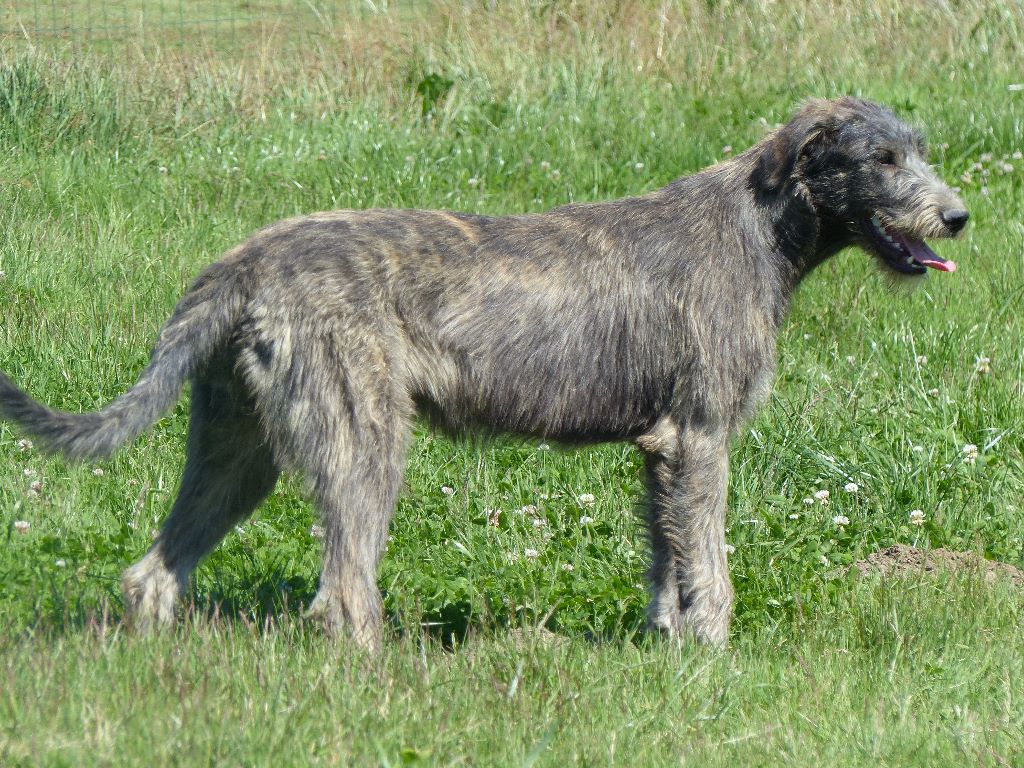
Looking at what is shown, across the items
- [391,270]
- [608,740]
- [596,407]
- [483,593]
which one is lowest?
[483,593]

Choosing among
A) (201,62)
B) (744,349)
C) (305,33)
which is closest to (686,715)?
(744,349)

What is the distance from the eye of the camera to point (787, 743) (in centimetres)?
381

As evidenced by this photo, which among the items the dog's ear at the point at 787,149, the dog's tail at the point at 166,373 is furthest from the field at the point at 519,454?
the dog's ear at the point at 787,149

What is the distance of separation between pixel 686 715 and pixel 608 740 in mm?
421

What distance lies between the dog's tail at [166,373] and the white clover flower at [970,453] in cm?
350

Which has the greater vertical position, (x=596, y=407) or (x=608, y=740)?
(x=596, y=407)

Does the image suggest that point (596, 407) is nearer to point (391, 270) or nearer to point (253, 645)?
point (391, 270)

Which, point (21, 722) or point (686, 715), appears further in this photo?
point (686, 715)

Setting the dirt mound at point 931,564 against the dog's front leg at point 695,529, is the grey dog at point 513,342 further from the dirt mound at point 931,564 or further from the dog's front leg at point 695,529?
the dirt mound at point 931,564

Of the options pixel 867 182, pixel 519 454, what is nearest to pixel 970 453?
pixel 867 182

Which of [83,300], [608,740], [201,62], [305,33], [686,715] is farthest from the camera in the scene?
[305,33]

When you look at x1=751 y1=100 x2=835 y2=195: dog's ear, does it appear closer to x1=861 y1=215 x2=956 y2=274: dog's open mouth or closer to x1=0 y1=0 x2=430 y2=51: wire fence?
x1=861 y1=215 x2=956 y2=274: dog's open mouth

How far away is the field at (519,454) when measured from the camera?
374 centimetres

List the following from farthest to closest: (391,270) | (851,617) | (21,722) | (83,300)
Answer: (83,300)
(851,617)
(391,270)
(21,722)
